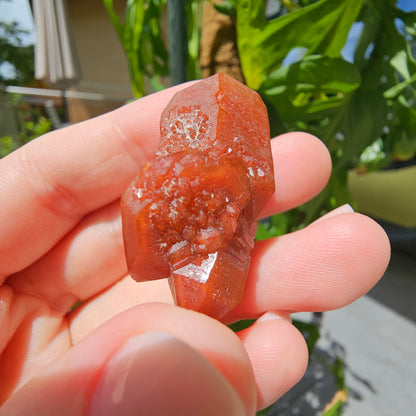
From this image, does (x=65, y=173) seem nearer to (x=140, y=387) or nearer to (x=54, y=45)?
(x=140, y=387)

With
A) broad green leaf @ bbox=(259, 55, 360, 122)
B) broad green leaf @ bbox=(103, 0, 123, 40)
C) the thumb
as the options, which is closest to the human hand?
the thumb

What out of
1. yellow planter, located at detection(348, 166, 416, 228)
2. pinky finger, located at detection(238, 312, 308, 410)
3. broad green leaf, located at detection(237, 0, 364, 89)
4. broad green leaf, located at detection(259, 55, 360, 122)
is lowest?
yellow planter, located at detection(348, 166, 416, 228)

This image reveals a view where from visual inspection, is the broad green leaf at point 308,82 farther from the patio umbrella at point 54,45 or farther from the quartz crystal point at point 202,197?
the patio umbrella at point 54,45

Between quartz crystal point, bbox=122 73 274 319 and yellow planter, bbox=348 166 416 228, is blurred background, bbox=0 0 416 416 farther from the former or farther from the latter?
yellow planter, bbox=348 166 416 228

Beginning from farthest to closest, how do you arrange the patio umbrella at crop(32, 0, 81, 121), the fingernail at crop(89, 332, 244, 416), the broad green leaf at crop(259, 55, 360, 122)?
A: the patio umbrella at crop(32, 0, 81, 121) → the broad green leaf at crop(259, 55, 360, 122) → the fingernail at crop(89, 332, 244, 416)

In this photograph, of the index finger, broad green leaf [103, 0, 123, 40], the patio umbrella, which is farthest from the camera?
the patio umbrella

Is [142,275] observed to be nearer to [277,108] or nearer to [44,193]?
[44,193]

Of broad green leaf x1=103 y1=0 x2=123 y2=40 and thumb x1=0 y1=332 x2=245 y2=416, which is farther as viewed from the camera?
broad green leaf x1=103 y1=0 x2=123 y2=40

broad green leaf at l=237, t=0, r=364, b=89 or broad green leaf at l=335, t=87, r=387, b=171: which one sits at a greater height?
broad green leaf at l=237, t=0, r=364, b=89

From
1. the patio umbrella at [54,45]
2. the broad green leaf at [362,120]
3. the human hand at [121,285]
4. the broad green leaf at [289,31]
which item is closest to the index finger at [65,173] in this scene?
the human hand at [121,285]
